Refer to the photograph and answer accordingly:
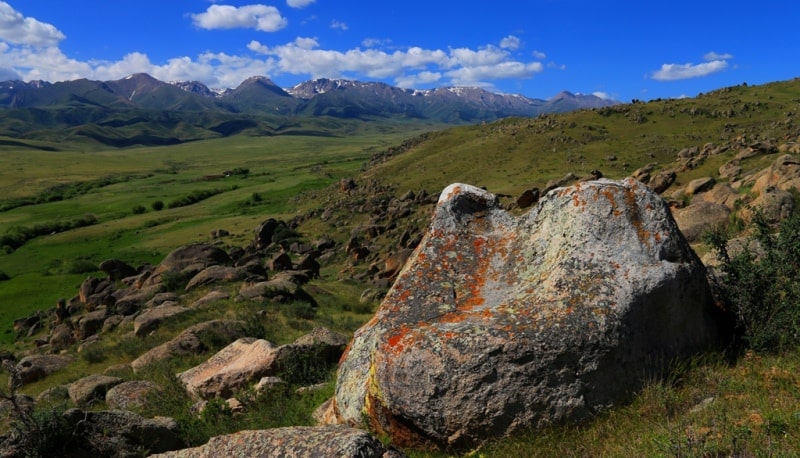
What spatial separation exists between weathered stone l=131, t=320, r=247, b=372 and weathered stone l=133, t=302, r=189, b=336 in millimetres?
4804

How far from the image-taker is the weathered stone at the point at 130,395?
11.9 meters

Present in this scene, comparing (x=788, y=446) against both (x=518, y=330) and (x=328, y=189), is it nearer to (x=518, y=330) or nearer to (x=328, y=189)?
(x=518, y=330)

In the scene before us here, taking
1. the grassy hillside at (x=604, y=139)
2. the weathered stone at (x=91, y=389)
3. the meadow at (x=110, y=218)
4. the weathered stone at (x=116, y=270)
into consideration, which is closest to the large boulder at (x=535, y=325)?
the weathered stone at (x=91, y=389)

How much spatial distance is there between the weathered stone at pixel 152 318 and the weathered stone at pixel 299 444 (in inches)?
726

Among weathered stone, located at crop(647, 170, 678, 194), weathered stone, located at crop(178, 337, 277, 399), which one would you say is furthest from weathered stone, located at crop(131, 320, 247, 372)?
weathered stone, located at crop(647, 170, 678, 194)

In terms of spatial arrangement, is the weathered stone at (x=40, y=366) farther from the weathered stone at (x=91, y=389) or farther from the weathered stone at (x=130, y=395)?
the weathered stone at (x=130, y=395)

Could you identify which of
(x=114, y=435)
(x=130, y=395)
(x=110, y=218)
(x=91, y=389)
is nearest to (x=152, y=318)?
(x=91, y=389)

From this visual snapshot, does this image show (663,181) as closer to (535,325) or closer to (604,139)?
(535,325)

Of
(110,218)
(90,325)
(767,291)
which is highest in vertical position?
(767,291)

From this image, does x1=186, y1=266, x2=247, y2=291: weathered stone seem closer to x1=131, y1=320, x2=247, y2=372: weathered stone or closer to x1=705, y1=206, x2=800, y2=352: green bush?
x1=131, y1=320, x2=247, y2=372: weathered stone

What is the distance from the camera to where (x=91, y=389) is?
45.3 feet

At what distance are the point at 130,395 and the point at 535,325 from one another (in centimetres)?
1045

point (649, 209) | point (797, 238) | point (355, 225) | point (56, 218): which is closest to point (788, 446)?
point (649, 209)

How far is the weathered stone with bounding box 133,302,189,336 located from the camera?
22.5 m
